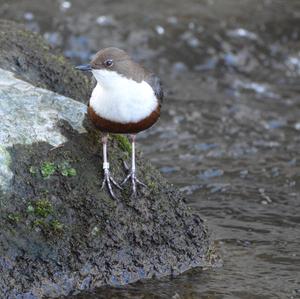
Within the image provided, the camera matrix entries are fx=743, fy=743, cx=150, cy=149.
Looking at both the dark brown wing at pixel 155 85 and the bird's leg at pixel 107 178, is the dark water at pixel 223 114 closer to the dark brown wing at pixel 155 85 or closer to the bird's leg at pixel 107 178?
the bird's leg at pixel 107 178

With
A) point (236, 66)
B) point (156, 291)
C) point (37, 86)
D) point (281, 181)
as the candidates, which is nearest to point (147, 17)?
point (236, 66)

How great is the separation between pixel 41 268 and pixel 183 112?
13.3 feet

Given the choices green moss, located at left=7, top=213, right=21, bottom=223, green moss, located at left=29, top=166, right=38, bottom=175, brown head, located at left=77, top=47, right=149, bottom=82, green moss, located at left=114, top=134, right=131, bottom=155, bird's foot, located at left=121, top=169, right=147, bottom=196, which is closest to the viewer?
green moss, located at left=7, top=213, right=21, bottom=223

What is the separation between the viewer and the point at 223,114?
25.2 ft

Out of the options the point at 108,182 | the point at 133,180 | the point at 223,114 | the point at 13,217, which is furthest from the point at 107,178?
the point at 223,114

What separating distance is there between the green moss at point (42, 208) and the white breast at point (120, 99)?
56 cm

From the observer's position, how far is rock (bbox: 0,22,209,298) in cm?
382

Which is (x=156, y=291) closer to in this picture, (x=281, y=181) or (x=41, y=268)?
(x=41, y=268)

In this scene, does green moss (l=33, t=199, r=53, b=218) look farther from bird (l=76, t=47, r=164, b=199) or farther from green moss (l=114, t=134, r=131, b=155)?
green moss (l=114, t=134, r=131, b=155)

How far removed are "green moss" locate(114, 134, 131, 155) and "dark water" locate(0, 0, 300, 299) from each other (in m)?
0.82

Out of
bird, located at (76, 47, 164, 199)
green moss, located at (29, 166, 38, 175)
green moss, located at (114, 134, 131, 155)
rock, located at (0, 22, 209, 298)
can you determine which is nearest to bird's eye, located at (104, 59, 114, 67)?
bird, located at (76, 47, 164, 199)

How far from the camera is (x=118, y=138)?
4.47 m

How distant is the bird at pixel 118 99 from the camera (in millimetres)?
3984

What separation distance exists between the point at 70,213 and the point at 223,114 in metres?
3.95
